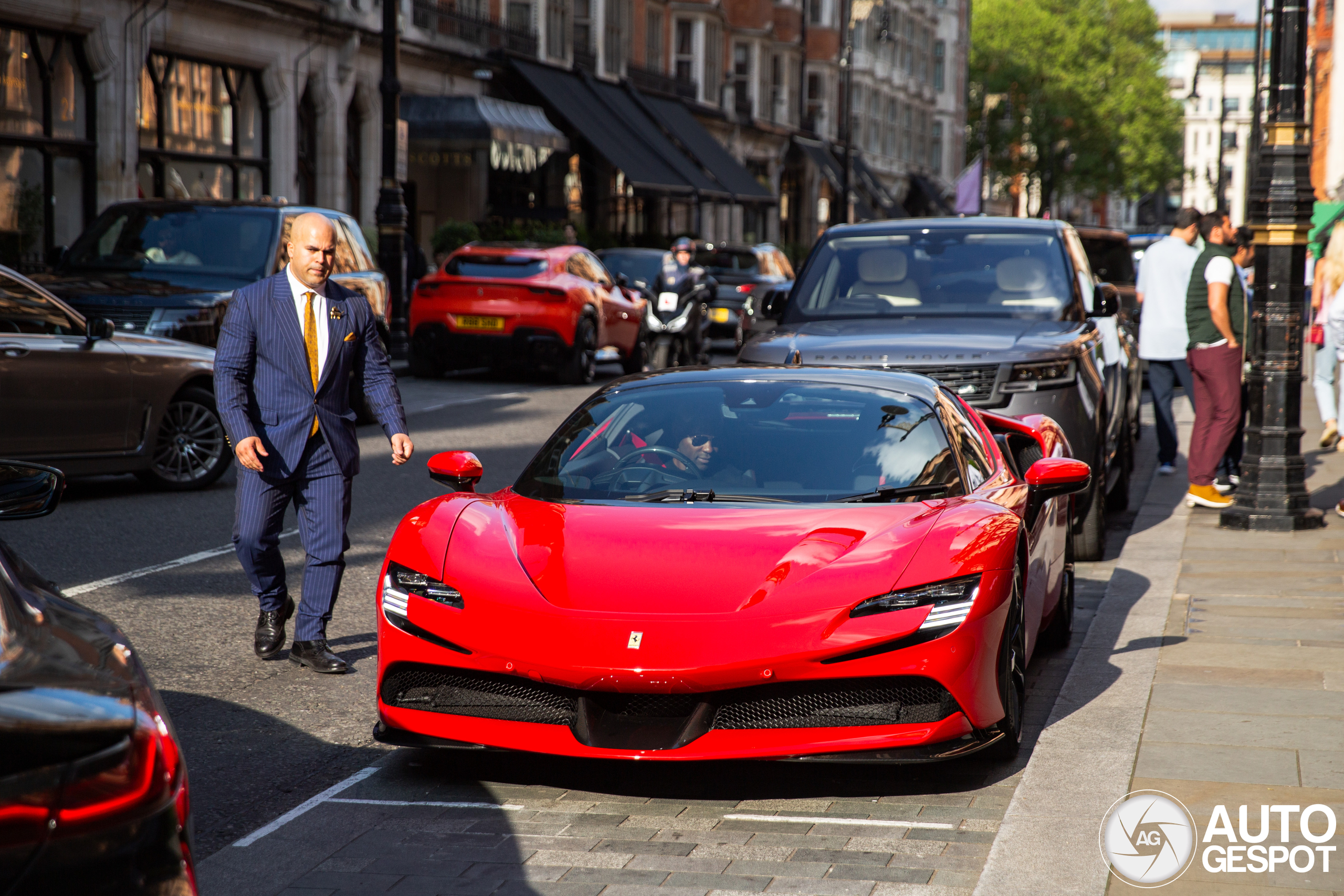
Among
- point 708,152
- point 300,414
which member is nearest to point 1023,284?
point 300,414

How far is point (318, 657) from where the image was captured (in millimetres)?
6160

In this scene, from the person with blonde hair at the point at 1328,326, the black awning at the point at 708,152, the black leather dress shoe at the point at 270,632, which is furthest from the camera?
the black awning at the point at 708,152

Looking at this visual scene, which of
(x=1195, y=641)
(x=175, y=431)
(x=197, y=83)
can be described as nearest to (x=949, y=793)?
(x=1195, y=641)

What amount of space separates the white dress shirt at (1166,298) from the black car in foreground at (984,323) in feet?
1.11

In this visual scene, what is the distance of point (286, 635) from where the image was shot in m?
6.89

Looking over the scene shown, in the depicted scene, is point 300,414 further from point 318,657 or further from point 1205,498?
point 1205,498

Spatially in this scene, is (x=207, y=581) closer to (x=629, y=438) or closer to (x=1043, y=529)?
(x=629, y=438)

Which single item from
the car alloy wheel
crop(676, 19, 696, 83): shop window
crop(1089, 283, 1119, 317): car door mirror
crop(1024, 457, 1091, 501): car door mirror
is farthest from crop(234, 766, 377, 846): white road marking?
crop(676, 19, 696, 83): shop window

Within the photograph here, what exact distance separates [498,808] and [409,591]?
26.6 inches

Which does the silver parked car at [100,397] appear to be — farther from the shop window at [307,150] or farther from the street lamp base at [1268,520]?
the shop window at [307,150]

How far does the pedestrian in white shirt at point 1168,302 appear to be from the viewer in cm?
1146

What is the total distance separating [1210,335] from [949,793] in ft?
21.1

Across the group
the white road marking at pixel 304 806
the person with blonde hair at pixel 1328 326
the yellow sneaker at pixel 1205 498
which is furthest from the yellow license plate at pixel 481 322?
the white road marking at pixel 304 806

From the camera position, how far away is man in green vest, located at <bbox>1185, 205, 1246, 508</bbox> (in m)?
10.3
